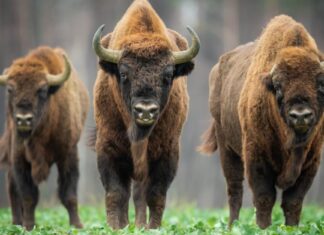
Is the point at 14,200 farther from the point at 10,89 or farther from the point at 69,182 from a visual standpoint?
the point at 10,89

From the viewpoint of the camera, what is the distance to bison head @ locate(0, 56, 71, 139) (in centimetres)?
1359

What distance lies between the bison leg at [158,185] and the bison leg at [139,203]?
0.86 ft

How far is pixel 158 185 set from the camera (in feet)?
37.3

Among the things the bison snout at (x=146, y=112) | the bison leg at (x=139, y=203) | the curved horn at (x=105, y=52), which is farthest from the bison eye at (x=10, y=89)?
the bison snout at (x=146, y=112)

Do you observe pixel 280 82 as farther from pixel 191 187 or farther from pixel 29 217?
pixel 191 187

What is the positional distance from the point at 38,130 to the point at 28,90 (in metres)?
0.68

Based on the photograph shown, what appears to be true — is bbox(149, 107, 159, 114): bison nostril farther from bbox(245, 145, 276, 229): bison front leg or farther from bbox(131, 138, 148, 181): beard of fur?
bbox(245, 145, 276, 229): bison front leg

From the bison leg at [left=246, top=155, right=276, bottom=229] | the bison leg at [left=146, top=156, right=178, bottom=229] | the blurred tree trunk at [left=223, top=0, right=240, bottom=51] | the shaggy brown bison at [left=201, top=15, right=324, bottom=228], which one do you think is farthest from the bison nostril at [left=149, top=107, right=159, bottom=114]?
the blurred tree trunk at [left=223, top=0, right=240, bottom=51]

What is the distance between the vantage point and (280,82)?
10.3m

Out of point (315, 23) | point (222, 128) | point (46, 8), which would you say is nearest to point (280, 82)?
point (222, 128)

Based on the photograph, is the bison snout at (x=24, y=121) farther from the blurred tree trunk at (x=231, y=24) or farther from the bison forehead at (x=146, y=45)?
the blurred tree trunk at (x=231, y=24)

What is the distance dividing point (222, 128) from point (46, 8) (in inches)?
1247

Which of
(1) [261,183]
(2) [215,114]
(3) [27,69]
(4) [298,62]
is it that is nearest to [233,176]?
(2) [215,114]

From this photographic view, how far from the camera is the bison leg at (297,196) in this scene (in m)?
10.9
